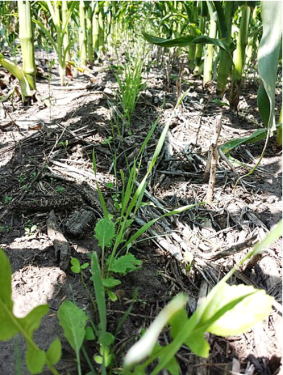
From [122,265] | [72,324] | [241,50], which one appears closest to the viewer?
[72,324]

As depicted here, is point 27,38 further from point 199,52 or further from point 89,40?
point 89,40

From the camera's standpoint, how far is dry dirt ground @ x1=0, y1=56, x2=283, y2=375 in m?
→ 0.80

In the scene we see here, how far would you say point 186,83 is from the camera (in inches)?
133

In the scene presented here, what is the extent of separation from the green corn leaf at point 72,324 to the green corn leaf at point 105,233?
250 mm

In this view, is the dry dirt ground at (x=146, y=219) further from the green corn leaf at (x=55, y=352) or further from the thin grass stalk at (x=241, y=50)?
the thin grass stalk at (x=241, y=50)

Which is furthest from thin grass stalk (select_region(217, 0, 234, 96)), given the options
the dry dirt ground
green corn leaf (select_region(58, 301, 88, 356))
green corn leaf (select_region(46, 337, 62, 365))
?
green corn leaf (select_region(46, 337, 62, 365))

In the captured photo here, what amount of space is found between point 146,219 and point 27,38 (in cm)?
182

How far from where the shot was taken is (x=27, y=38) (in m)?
2.41

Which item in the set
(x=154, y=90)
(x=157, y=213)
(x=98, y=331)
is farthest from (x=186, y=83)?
(x=98, y=331)

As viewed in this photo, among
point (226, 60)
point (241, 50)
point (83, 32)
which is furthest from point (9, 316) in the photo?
point (83, 32)

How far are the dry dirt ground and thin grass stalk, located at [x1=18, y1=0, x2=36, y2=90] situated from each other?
0.37 m

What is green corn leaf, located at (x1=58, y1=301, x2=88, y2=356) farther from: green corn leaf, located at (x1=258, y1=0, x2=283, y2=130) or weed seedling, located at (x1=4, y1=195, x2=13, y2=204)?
green corn leaf, located at (x1=258, y1=0, x2=283, y2=130)

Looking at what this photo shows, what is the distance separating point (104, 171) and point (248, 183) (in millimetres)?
640

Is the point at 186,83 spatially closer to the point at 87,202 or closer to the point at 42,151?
the point at 42,151
